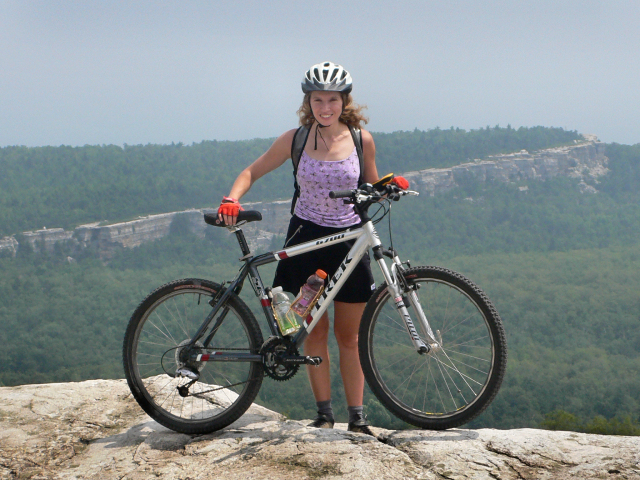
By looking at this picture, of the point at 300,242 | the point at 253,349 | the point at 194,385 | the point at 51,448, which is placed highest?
the point at 300,242

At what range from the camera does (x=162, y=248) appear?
93.4m

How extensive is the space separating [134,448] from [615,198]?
131911 mm

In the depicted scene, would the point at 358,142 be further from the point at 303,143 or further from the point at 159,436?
the point at 159,436

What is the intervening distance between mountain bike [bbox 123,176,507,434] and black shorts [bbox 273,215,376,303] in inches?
4.4

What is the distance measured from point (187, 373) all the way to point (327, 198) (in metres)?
1.35

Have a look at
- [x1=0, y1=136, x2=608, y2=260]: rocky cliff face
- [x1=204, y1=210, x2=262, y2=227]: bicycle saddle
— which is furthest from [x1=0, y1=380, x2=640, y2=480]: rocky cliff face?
[x1=0, y1=136, x2=608, y2=260]: rocky cliff face

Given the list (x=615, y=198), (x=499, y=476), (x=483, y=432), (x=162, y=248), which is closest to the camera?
(x=499, y=476)

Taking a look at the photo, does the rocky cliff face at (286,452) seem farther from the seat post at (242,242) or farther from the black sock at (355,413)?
the seat post at (242,242)

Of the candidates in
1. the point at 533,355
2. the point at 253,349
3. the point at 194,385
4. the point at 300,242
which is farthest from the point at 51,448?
the point at 533,355

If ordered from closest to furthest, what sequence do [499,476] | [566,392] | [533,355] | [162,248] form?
[499,476], [566,392], [533,355], [162,248]

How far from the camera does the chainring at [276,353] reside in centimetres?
355

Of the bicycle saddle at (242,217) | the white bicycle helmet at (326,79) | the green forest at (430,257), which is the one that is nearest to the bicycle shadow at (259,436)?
the bicycle saddle at (242,217)

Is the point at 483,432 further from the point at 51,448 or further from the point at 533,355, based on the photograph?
the point at 533,355

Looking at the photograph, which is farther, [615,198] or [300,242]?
[615,198]
